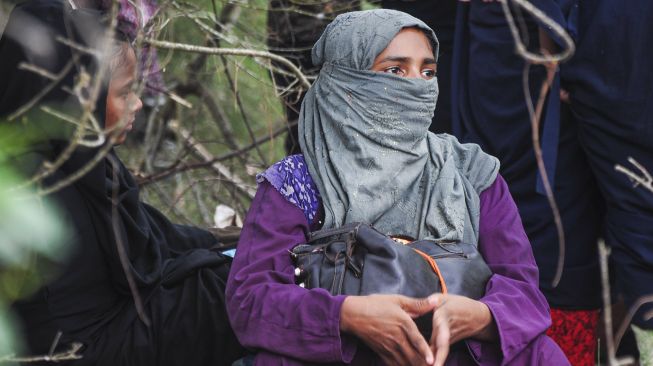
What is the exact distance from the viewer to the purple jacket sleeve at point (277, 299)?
2.52 metres

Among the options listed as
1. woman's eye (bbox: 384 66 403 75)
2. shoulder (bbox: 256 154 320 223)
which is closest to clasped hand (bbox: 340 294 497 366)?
shoulder (bbox: 256 154 320 223)

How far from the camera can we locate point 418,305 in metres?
2.50

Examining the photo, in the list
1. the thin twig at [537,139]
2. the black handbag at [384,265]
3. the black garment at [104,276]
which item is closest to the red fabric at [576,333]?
the thin twig at [537,139]

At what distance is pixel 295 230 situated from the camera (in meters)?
2.75

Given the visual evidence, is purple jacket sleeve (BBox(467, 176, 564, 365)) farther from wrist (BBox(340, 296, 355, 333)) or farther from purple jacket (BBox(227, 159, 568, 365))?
wrist (BBox(340, 296, 355, 333))

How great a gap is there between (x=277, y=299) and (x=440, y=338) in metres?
0.41

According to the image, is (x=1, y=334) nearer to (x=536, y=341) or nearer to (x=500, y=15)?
(x=536, y=341)

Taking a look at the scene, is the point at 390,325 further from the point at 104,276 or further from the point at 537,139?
the point at 104,276

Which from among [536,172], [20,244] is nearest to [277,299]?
[20,244]

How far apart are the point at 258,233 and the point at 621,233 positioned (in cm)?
141

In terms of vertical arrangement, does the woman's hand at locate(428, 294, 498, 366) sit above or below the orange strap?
below

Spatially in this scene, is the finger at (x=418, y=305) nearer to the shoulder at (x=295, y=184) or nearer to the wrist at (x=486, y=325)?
the wrist at (x=486, y=325)

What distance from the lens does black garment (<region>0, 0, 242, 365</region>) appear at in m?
2.77

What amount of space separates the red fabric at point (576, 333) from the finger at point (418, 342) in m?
1.38
